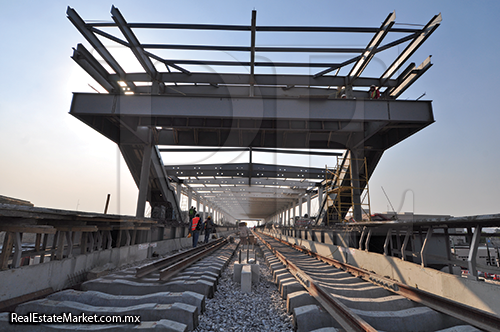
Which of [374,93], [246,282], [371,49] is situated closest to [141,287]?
[246,282]

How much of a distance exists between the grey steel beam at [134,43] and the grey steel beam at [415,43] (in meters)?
10.9

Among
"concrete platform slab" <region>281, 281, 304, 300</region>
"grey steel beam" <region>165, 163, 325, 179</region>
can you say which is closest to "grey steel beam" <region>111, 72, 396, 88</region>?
"grey steel beam" <region>165, 163, 325, 179</region>

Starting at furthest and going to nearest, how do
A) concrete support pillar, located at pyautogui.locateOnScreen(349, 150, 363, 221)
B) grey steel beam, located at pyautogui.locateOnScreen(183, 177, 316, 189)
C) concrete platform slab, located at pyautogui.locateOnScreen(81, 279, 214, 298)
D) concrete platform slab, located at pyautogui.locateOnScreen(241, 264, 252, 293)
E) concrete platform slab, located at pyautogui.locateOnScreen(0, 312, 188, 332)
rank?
grey steel beam, located at pyautogui.locateOnScreen(183, 177, 316, 189)
concrete support pillar, located at pyautogui.locateOnScreen(349, 150, 363, 221)
concrete platform slab, located at pyautogui.locateOnScreen(241, 264, 252, 293)
concrete platform slab, located at pyautogui.locateOnScreen(81, 279, 214, 298)
concrete platform slab, located at pyautogui.locateOnScreen(0, 312, 188, 332)

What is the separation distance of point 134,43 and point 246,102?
16.7ft

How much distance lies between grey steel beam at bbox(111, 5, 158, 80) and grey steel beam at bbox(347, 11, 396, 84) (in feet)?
30.6

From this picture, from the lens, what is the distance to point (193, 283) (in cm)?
460

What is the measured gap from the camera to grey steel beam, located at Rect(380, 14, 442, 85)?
9.14 m

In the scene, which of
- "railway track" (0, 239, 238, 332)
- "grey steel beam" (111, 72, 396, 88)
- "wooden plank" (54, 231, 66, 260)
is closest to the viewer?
"railway track" (0, 239, 238, 332)

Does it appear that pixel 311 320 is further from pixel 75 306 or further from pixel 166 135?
pixel 166 135

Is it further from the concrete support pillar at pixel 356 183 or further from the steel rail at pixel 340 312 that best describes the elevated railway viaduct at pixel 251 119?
the steel rail at pixel 340 312

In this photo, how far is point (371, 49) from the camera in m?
10.3

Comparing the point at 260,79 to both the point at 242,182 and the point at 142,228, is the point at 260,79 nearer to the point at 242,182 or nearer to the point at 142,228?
A: the point at 142,228

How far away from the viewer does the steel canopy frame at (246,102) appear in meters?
Answer: 10.1

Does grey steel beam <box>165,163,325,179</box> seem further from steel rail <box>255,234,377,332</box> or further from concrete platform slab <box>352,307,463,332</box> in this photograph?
concrete platform slab <box>352,307,463,332</box>
